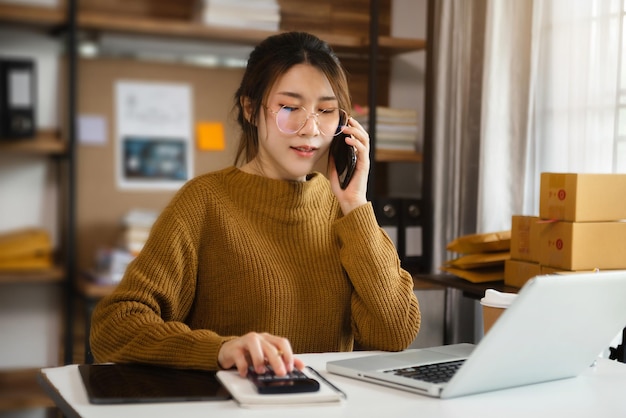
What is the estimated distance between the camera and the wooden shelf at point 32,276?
10.7 ft

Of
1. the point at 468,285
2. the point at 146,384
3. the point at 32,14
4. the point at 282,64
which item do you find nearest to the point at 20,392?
the point at 32,14

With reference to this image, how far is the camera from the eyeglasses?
5.31 feet

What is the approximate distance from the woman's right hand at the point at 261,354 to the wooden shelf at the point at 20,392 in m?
2.20

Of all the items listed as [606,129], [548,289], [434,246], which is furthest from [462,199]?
[548,289]

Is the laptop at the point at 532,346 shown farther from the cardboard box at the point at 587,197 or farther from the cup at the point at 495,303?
the cardboard box at the point at 587,197

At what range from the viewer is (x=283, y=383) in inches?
43.2

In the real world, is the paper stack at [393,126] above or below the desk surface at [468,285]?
above

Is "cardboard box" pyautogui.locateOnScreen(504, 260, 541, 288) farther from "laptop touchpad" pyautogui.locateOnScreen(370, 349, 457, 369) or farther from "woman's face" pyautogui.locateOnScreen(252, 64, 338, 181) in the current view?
"laptop touchpad" pyautogui.locateOnScreen(370, 349, 457, 369)

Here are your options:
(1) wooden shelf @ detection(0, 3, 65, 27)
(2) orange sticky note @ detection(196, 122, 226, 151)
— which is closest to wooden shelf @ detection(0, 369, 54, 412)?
(2) orange sticky note @ detection(196, 122, 226, 151)

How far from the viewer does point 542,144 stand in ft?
9.60

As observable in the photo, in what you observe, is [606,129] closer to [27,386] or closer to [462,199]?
[462,199]

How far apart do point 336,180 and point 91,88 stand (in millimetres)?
2091

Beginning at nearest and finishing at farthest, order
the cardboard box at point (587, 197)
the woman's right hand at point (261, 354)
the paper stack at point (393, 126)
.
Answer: the woman's right hand at point (261, 354) → the cardboard box at point (587, 197) → the paper stack at point (393, 126)

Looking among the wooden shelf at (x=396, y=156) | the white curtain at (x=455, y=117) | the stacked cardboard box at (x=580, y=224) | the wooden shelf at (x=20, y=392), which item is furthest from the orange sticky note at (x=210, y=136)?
the stacked cardboard box at (x=580, y=224)
